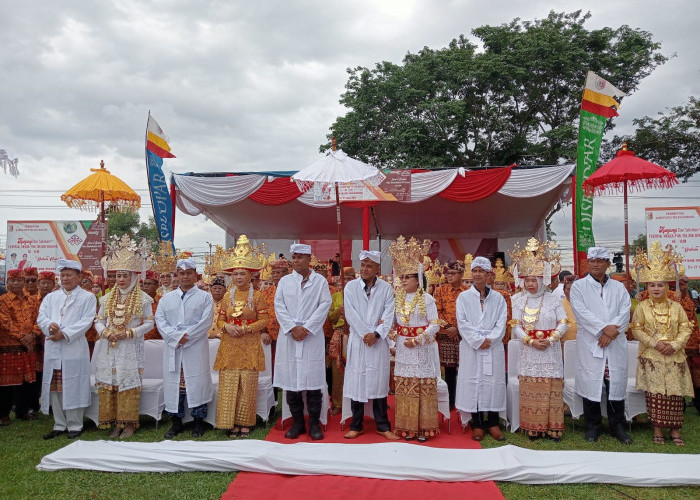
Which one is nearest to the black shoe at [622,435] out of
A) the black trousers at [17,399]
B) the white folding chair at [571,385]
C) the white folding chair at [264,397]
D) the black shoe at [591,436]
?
the black shoe at [591,436]

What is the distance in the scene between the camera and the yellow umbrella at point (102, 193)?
6.97 meters

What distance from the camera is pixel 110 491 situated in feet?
12.3

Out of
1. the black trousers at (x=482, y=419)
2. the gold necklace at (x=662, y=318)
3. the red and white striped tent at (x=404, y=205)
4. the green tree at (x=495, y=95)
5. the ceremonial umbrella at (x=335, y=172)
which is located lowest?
the black trousers at (x=482, y=419)

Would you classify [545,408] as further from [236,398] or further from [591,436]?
[236,398]

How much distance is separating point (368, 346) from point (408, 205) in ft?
29.7

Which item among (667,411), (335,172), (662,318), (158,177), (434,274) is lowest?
(667,411)

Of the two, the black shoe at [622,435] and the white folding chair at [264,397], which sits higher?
the white folding chair at [264,397]

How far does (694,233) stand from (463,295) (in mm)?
5463

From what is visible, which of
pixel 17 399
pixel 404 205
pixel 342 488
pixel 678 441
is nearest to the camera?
pixel 342 488

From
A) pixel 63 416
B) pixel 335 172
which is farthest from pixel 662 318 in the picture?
pixel 63 416

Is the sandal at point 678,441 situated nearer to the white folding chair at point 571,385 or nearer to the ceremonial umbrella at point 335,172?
the white folding chair at point 571,385

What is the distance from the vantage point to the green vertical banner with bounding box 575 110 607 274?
32.8 feet

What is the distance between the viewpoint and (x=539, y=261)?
197 inches

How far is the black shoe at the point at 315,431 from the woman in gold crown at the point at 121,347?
69.3 inches
